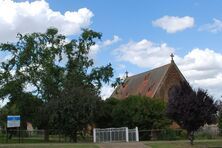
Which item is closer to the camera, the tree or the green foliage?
the tree

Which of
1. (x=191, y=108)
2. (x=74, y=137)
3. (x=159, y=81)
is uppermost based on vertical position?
(x=159, y=81)

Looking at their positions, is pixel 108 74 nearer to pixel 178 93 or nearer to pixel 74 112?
pixel 74 112

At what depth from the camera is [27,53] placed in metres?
59.6

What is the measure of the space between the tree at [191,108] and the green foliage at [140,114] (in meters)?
12.4

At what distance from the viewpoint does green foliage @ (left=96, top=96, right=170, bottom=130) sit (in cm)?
5388

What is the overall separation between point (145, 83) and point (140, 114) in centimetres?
A: 2804

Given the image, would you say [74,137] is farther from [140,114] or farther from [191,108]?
[191,108]

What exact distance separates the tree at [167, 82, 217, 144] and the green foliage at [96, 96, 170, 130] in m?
12.4

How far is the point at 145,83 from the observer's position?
269ft

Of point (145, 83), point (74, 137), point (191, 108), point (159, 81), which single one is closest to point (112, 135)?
point (74, 137)

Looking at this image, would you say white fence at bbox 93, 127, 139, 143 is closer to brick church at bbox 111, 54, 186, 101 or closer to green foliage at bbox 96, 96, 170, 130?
green foliage at bbox 96, 96, 170, 130

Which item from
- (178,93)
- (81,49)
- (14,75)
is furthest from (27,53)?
(178,93)

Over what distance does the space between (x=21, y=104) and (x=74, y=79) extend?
7753mm

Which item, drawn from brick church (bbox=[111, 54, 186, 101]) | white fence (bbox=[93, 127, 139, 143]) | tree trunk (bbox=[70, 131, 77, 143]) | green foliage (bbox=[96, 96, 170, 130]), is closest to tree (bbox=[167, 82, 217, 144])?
white fence (bbox=[93, 127, 139, 143])
